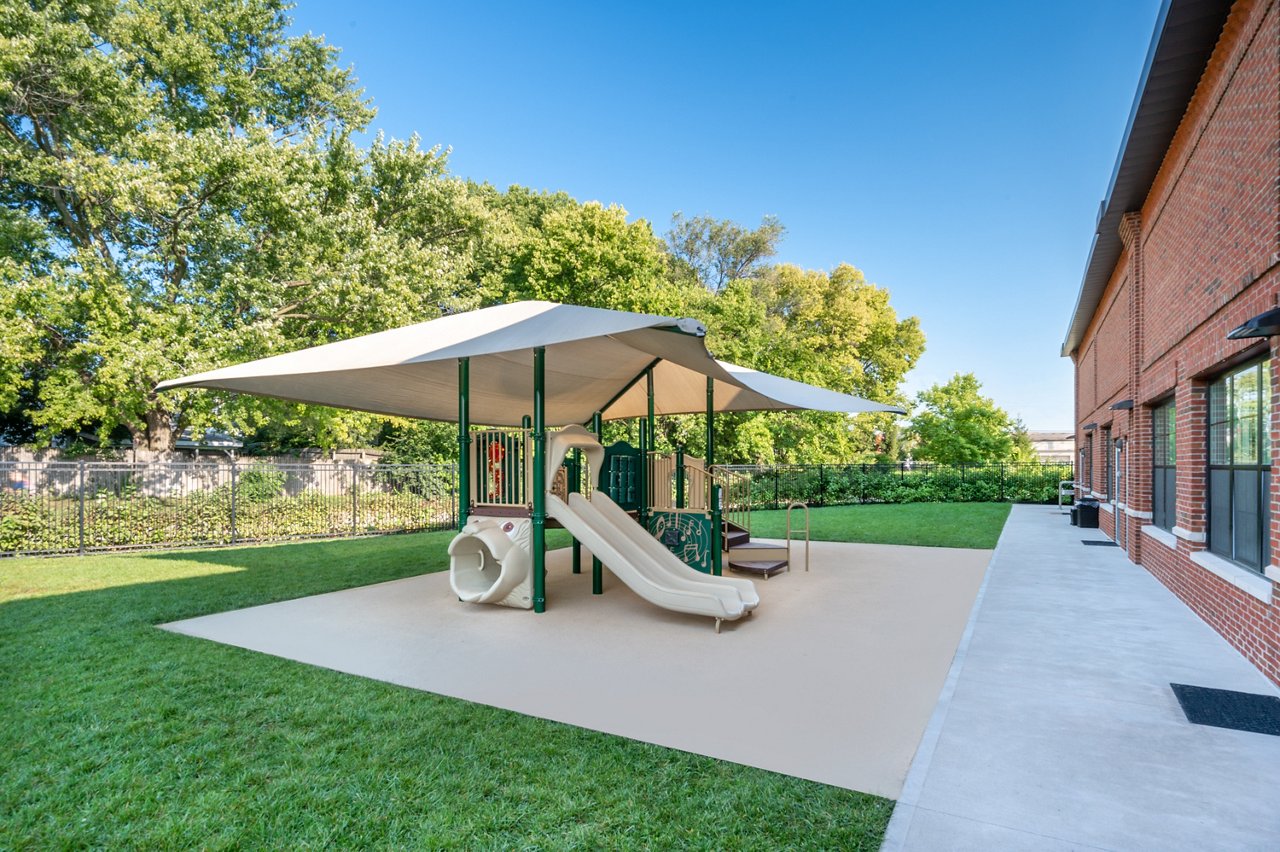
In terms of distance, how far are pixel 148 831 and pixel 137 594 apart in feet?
19.3

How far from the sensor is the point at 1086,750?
3.36m

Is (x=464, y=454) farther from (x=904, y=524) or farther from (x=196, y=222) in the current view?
(x=196, y=222)

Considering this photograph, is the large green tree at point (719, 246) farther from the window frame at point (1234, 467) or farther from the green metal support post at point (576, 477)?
the window frame at point (1234, 467)

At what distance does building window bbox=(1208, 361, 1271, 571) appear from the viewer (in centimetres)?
502

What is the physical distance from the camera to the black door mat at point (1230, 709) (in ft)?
12.1

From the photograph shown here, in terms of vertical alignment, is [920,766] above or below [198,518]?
below

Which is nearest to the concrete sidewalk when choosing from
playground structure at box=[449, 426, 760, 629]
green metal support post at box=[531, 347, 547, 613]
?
playground structure at box=[449, 426, 760, 629]

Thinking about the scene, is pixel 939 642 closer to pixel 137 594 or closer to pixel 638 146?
pixel 137 594

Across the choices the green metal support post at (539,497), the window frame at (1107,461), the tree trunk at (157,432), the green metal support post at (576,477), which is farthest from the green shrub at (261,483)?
the window frame at (1107,461)

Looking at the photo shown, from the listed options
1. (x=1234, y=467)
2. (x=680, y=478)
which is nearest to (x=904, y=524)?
(x=680, y=478)

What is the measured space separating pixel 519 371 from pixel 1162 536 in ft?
27.5

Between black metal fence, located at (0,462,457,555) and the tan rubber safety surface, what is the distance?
21.0 ft

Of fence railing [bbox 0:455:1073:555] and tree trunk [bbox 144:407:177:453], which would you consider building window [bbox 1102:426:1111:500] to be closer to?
fence railing [bbox 0:455:1073:555]

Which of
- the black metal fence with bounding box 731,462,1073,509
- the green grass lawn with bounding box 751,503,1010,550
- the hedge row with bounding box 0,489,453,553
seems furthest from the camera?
the black metal fence with bounding box 731,462,1073,509
